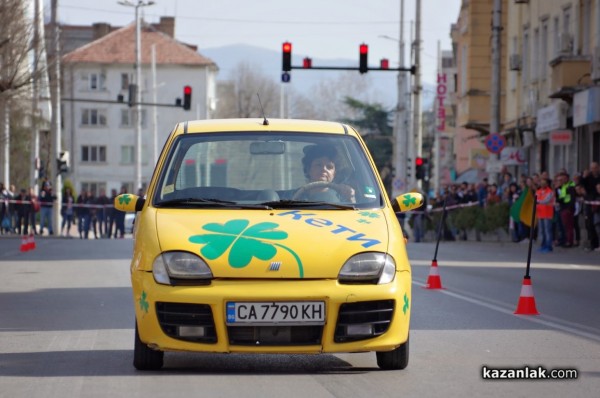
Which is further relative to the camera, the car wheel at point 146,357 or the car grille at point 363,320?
the car wheel at point 146,357

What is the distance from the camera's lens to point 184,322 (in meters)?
9.14

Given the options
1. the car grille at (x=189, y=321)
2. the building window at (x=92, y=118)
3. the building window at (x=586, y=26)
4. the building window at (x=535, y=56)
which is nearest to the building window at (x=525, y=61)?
the building window at (x=535, y=56)

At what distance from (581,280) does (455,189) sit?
29348 millimetres

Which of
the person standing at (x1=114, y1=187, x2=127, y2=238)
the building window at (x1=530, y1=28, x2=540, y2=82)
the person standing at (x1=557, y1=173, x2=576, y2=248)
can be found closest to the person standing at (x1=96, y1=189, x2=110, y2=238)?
the person standing at (x1=114, y1=187, x2=127, y2=238)

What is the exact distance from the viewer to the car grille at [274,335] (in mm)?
9102

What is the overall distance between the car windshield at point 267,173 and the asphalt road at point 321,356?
44.6 inches

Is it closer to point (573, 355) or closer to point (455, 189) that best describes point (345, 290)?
point (573, 355)

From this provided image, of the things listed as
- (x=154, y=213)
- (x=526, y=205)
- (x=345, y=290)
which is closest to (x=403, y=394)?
(x=345, y=290)

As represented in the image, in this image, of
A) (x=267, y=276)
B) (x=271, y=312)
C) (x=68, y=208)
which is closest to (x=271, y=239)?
(x=267, y=276)

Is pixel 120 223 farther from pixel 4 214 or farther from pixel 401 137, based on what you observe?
pixel 401 137

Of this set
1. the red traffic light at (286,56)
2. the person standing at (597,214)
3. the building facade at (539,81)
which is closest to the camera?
the person standing at (597,214)

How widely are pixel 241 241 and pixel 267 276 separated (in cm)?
31

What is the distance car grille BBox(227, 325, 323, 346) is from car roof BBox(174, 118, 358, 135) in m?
2.10

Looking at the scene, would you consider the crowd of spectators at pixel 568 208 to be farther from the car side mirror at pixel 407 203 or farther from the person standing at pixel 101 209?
the person standing at pixel 101 209
